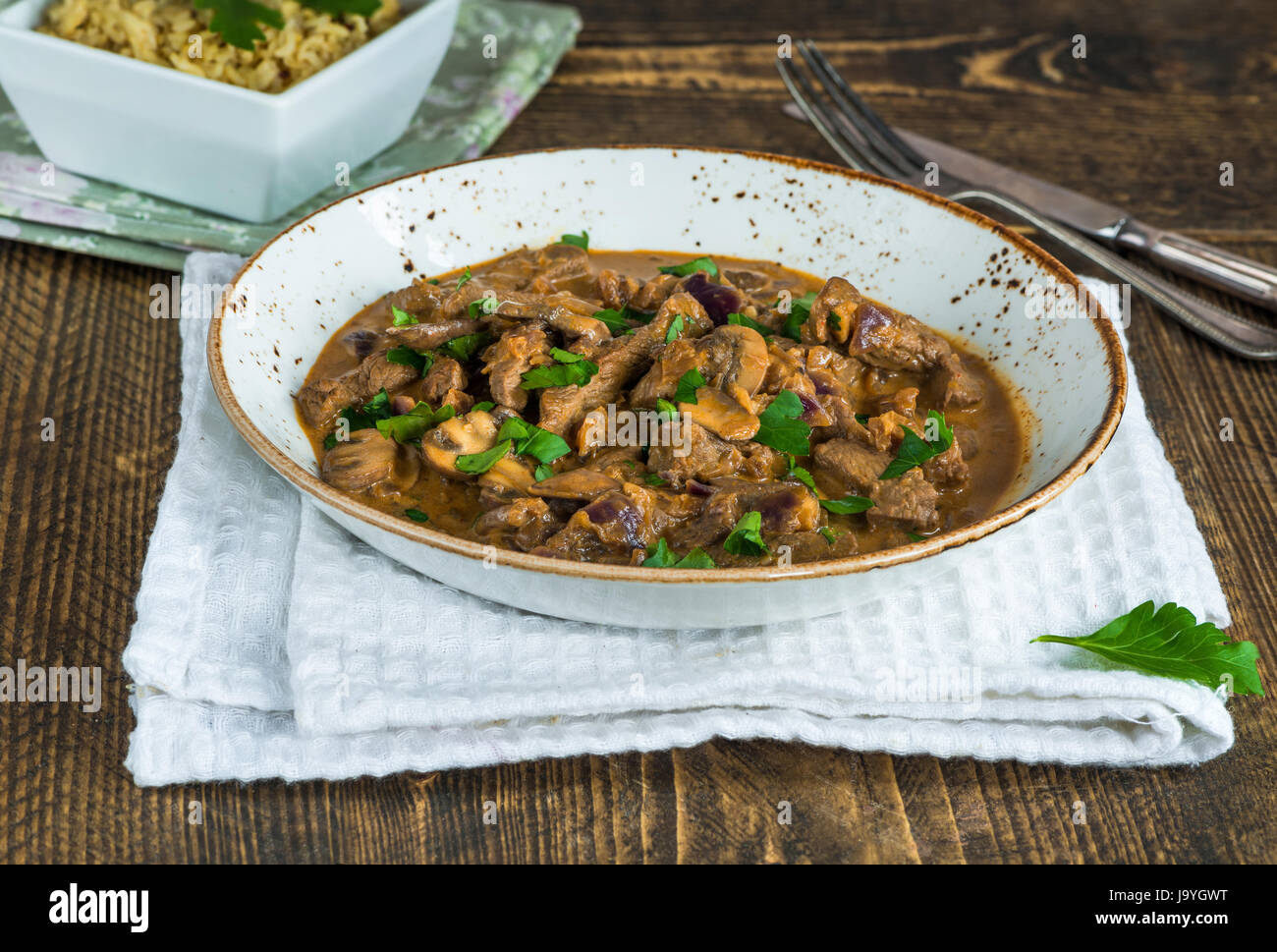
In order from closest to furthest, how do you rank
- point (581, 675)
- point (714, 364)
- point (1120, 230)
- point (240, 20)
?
point (581, 675) < point (714, 364) < point (240, 20) < point (1120, 230)

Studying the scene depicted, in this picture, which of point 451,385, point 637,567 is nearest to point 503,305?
point 451,385

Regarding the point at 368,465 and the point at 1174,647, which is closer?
the point at 1174,647

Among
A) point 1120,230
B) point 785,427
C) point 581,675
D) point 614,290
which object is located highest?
point 1120,230

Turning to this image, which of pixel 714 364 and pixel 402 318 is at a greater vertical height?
pixel 402 318

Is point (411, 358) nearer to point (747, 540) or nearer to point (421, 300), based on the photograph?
point (421, 300)

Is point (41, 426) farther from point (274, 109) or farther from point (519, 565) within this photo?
point (519, 565)

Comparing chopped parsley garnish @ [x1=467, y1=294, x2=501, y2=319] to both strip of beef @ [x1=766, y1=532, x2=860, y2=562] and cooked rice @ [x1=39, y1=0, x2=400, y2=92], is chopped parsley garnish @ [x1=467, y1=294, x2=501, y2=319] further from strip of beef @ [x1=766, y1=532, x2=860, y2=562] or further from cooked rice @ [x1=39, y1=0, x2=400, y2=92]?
cooked rice @ [x1=39, y1=0, x2=400, y2=92]

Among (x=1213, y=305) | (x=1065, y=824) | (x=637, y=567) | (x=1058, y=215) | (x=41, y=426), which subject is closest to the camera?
(x=637, y=567)

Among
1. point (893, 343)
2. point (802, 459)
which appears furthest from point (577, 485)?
point (893, 343)
